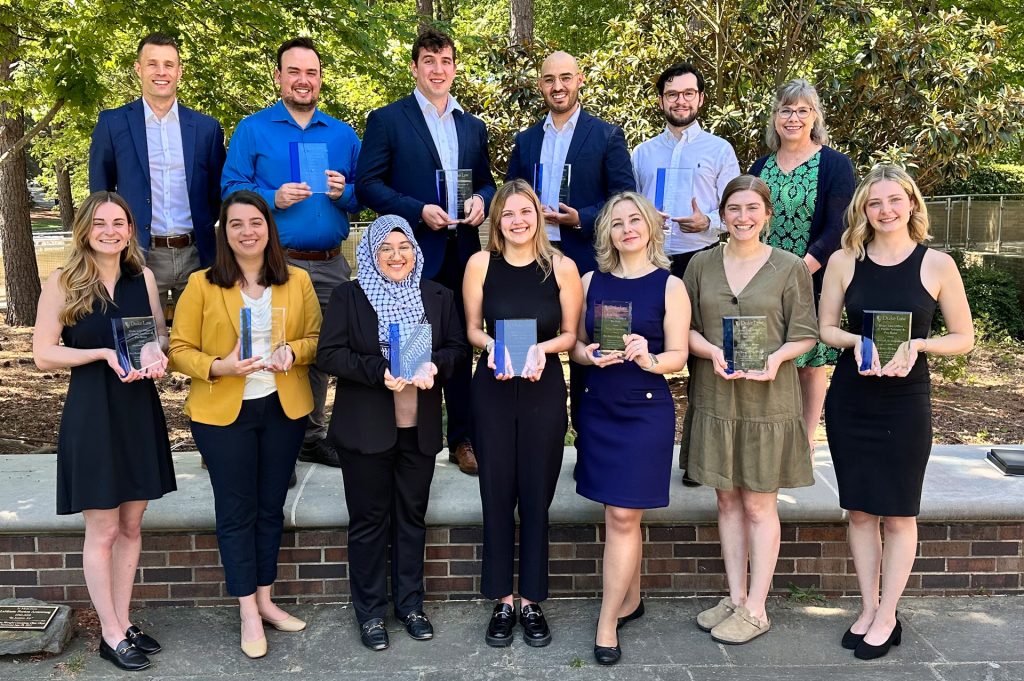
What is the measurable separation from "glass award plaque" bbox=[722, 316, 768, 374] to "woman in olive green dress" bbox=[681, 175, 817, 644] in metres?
0.08

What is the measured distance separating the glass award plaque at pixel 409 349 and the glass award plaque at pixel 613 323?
726 mm

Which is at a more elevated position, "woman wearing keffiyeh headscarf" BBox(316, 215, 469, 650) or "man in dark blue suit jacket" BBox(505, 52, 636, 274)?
"man in dark blue suit jacket" BBox(505, 52, 636, 274)

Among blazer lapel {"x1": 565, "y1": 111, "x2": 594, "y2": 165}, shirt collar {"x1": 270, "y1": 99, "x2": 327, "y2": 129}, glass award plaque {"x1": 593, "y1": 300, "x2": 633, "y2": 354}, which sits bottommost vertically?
glass award plaque {"x1": 593, "y1": 300, "x2": 633, "y2": 354}

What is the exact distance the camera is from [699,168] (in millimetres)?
4840

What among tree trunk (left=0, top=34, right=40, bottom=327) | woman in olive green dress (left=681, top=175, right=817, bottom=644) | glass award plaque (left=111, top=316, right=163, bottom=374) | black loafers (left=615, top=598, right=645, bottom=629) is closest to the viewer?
glass award plaque (left=111, top=316, right=163, bottom=374)

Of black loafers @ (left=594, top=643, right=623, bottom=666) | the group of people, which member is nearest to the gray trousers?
the group of people

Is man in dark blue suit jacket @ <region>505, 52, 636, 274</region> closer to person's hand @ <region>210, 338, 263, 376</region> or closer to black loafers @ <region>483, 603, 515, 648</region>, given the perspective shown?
person's hand @ <region>210, 338, 263, 376</region>

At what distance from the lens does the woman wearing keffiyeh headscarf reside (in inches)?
155

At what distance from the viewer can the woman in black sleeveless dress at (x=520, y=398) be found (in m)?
4.07

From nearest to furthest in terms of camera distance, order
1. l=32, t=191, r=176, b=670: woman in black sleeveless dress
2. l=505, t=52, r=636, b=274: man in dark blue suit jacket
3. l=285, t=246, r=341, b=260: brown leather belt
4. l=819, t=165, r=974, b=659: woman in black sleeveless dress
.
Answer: l=32, t=191, r=176, b=670: woman in black sleeveless dress → l=819, t=165, r=974, b=659: woman in black sleeveless dress → l=505, t=52, r=636, b=274: man in dark blue suit jacket → l=285, t=246, r=341, b=260: brown leather belt

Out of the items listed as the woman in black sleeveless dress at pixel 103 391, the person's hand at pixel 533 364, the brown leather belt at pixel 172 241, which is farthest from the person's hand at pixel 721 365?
the brown leather belt at pixel 172 241

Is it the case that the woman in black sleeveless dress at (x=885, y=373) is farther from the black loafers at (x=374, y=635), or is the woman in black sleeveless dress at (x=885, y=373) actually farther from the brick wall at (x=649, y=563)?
the black loafers at (x=374, y=635)

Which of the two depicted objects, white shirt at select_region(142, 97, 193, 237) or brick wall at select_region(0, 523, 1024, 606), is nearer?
brick wall at select_region(0, 523, 1024, 606)

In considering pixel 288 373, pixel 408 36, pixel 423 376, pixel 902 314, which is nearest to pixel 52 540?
pixel 288 373
